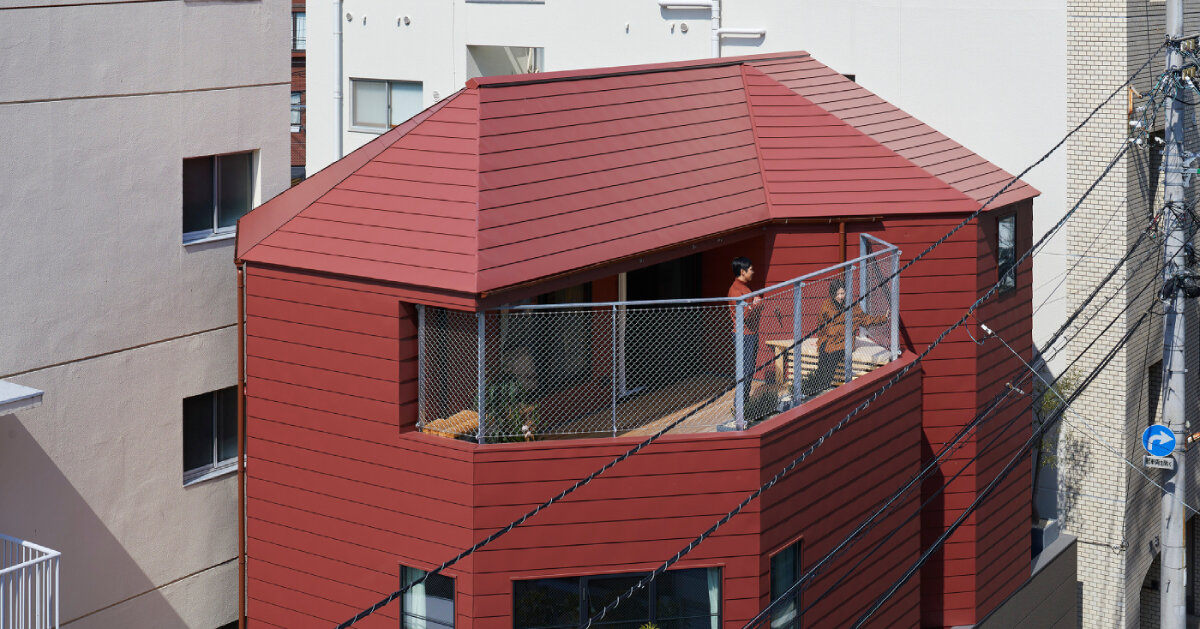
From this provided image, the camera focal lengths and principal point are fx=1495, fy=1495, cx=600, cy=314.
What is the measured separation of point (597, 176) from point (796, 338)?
3162 millimetres

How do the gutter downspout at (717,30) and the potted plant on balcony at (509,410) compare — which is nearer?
the potted plant on balcony at (509,410)

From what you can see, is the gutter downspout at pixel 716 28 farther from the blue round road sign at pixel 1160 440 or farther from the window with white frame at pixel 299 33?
the window with white frame at pixel 299 33

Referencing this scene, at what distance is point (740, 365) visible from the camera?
16.9 meters

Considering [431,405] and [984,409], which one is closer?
[431,405]

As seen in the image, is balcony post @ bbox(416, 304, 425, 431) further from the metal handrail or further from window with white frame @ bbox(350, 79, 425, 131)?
window with white frame @ bbox(350, 79, 425, 131)

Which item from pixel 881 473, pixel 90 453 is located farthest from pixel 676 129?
pixel 90 453

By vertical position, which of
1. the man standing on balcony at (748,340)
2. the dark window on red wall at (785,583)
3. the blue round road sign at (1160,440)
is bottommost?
the dark window on red wall at (785,583)

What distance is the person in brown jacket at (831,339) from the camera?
62.3ft

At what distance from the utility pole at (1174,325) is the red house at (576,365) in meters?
2.86

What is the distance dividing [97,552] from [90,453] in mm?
1206

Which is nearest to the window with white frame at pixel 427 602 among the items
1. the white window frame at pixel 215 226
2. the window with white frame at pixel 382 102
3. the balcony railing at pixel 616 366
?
the balcony railing at pixel 616 366

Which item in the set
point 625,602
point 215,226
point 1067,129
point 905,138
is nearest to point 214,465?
point 215,226

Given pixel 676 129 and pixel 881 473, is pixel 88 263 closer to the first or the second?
pixel 676 129

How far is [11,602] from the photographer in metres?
14.7
